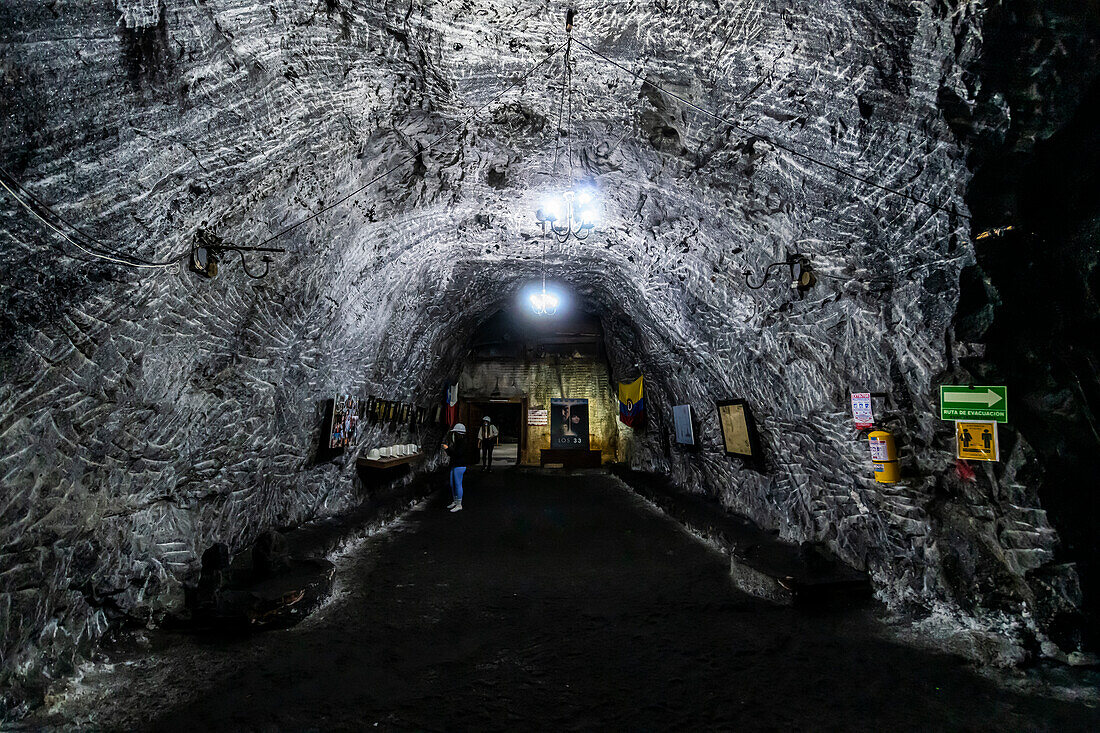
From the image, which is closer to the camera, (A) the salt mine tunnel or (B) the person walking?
(A) the salt mine tunnel

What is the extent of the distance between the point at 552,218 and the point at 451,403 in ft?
31.7

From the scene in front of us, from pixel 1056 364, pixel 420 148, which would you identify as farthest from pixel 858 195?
pixel 420 148

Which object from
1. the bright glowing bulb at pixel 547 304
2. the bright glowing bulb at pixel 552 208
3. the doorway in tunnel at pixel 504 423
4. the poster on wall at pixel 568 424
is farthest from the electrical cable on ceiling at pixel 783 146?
the poster on wall at pixel 568 424

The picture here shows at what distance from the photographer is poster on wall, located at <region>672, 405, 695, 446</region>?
30.8 ft

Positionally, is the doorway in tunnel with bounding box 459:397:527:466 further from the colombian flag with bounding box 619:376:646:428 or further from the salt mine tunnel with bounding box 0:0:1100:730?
the salt mine tunnel with bounding box 0:0:1100:730

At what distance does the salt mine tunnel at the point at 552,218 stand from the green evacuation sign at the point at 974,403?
2 centimetres

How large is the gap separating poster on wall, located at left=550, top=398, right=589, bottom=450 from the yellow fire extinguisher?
12476mm

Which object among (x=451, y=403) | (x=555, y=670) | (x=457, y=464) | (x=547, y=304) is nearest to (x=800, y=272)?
(x=555, y=670)

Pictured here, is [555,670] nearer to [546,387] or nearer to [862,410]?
[862,410]

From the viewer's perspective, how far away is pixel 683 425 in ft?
31.9

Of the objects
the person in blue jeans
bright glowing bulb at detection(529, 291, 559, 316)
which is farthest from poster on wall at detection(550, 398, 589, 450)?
the person in blue jeans

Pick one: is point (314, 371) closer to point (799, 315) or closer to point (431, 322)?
point (431, 322)

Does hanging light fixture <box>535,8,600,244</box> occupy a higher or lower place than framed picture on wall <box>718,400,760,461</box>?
higher

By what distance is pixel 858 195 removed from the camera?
4.20m
